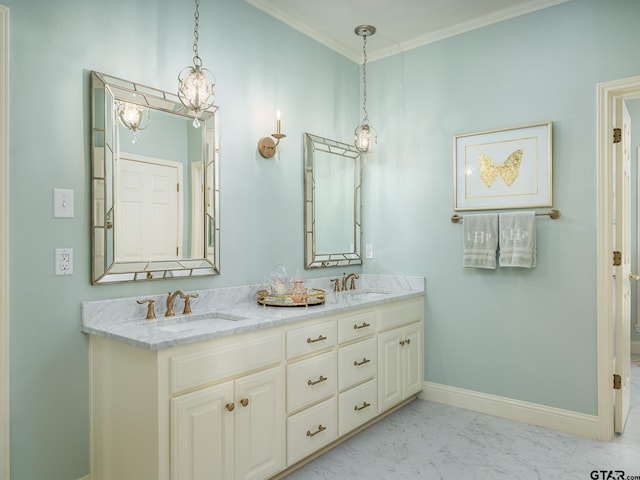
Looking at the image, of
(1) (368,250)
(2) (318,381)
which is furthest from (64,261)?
(1) (368,250)

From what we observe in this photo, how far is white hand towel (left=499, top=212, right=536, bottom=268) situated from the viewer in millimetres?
2861

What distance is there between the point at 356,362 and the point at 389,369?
0.41 metres

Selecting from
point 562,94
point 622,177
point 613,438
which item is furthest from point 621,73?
point 613,438

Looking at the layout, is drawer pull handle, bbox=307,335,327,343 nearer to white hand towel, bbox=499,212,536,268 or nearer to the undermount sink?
the undermount sink

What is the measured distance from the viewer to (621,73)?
8.63 ft

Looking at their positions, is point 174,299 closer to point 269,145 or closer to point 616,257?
point 269,145

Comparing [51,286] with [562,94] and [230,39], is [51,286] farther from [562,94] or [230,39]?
[562,94]

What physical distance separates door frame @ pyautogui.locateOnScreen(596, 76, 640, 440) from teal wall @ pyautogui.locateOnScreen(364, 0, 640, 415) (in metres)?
0.04

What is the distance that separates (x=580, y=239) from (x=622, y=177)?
477mm

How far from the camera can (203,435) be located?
1830mm

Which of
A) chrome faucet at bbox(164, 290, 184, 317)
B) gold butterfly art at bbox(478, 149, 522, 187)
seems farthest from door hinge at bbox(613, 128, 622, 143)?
chrome faucet at bbox(164, 290, 184, 317)

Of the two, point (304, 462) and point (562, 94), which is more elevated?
point (562, 94)

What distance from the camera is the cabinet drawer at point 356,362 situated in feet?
8.52

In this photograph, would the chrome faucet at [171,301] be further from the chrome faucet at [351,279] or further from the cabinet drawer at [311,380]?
the chrome faucet at [351,279]
